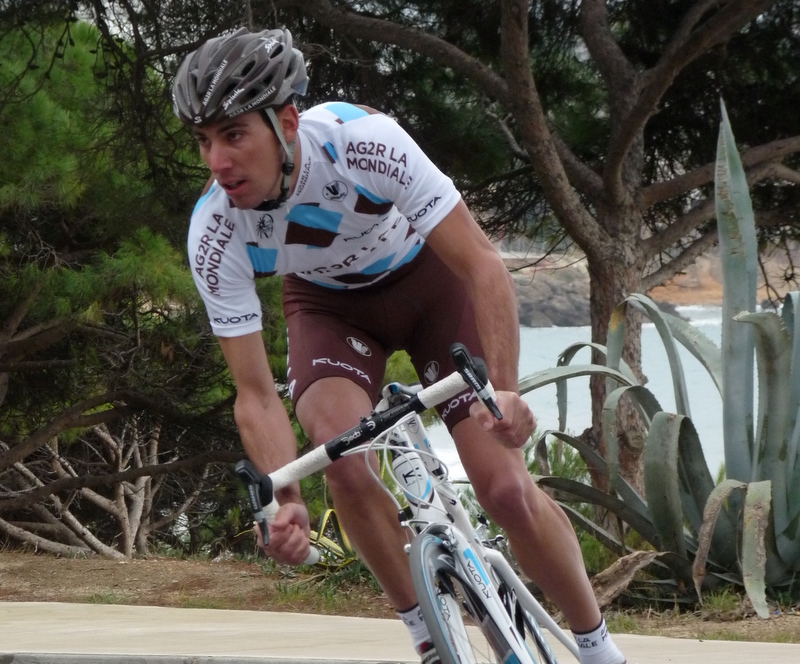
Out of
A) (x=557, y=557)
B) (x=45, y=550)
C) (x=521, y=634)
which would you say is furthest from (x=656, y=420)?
(x=45, y=550)

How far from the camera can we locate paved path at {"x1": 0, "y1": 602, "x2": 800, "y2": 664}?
3.87m

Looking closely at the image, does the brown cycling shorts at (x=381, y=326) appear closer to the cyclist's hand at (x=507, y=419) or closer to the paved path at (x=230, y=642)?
the cyclist's hand at (x=507, y=419)

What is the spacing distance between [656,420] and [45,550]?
10.2 m

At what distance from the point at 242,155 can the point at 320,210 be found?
35 cm

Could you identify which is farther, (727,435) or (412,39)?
(412,39)

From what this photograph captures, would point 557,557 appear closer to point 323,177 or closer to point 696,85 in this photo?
point 323,177

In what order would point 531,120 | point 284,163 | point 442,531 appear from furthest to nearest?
point 531,120 < point 284,163 < point 442,531

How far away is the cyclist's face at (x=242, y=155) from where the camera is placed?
2.69m

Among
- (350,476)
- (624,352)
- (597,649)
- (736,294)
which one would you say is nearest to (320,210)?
(350,476)

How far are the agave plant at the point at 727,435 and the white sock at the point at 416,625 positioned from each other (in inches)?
90.2

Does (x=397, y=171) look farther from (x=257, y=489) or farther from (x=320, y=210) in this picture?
(x=257, y=489)

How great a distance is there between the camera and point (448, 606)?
2359mm

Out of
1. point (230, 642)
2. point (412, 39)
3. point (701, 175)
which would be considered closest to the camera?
point (230, 642)

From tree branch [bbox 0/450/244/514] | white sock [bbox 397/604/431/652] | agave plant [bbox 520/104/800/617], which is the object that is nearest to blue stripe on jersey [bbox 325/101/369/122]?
white sock [bbox 397/604/431/652]
